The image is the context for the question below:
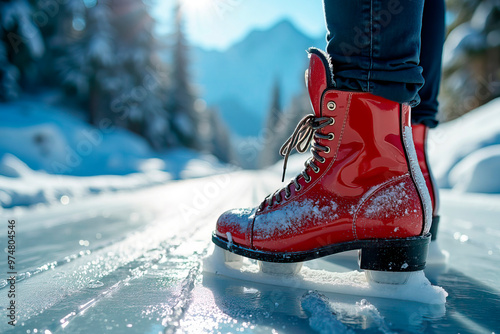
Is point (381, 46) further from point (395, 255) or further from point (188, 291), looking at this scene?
point (188, 291)

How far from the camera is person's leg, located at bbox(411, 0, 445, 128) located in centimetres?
107

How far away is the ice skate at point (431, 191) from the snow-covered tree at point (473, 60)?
789 cm

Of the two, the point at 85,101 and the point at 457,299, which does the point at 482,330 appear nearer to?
the point at 457,299

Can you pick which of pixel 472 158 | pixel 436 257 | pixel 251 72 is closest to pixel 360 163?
pixel 436 257

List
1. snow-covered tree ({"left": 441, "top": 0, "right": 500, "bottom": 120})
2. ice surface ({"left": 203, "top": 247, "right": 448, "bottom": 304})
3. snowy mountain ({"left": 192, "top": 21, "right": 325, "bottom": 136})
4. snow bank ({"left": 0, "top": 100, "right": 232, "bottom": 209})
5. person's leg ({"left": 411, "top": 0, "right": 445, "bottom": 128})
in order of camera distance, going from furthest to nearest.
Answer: snowy mountain ({"left": 192, "top": 21, "right": 325, "bottom": 136}) → snow-covered tree ({"left": 441, "top": 0, "right": 500, "bottom": 120}) → snow bank ({"left": 0, "top": 100, "right": 232, "bottom": 209}) → person's leg ({"left": 411, "top": 0, "right": 445, "bottom": 128}) → ice surface ({"left": 203, "top": 247, "right": 448, "bottom": 304})

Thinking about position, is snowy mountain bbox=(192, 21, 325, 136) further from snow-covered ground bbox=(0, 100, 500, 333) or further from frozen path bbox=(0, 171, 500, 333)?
frozen path bbox=(0, 171, 500, 333)

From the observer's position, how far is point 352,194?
745 millimetres

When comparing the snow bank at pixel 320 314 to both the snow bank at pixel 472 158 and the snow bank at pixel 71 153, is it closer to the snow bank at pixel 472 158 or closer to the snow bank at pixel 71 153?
the snow bank at pixel 472 158

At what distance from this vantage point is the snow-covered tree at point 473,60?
7441mm

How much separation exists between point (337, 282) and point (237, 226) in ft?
0.88

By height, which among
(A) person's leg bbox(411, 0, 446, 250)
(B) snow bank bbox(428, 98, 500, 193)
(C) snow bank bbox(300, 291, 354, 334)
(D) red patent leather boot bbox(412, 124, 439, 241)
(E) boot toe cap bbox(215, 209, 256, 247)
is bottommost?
(B) snow bank bbox(428, 98, 500, 193)

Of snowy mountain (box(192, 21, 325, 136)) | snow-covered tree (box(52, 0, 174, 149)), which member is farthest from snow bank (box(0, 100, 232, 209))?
snowy mountain (box(192, 21, 325, 136))

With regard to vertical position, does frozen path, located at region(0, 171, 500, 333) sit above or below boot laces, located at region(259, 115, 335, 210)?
below

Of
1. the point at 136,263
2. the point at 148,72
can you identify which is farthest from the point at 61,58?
the point at 136,263
